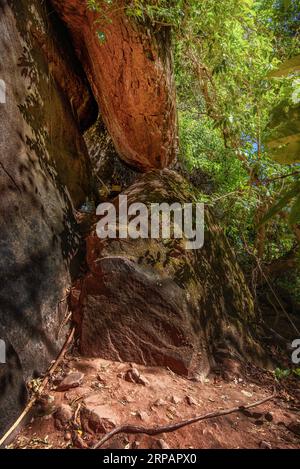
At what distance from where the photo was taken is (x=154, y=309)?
2.85 meters

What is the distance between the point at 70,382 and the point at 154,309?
2.86ft

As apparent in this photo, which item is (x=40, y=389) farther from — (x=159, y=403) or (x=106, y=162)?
(x=106, y=162)

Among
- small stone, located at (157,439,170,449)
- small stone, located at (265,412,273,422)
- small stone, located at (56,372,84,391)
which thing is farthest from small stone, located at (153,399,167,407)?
small stone, located at (265,412,273,422)

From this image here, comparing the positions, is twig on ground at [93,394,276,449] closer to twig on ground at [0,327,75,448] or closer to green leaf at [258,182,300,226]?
twig on ground at [0,327,75,448]

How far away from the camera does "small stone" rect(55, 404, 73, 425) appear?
2.08m

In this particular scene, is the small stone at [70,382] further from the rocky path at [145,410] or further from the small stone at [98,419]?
the small stone at [98,419]

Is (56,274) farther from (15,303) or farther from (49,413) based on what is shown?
(49,413)

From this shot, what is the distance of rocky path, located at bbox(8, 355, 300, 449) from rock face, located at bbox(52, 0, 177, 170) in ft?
9.74

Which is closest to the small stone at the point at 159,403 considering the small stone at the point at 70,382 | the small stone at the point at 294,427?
the small stone at the point at 70,382

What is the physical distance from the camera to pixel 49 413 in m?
2.17

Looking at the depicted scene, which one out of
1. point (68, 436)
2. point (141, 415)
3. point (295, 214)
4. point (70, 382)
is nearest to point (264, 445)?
point (141, 415)

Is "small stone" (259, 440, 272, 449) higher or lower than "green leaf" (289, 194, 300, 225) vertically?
lower

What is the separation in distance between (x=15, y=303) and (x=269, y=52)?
15.6 feet

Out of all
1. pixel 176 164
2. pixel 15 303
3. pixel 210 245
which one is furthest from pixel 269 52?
pixel 15 303
